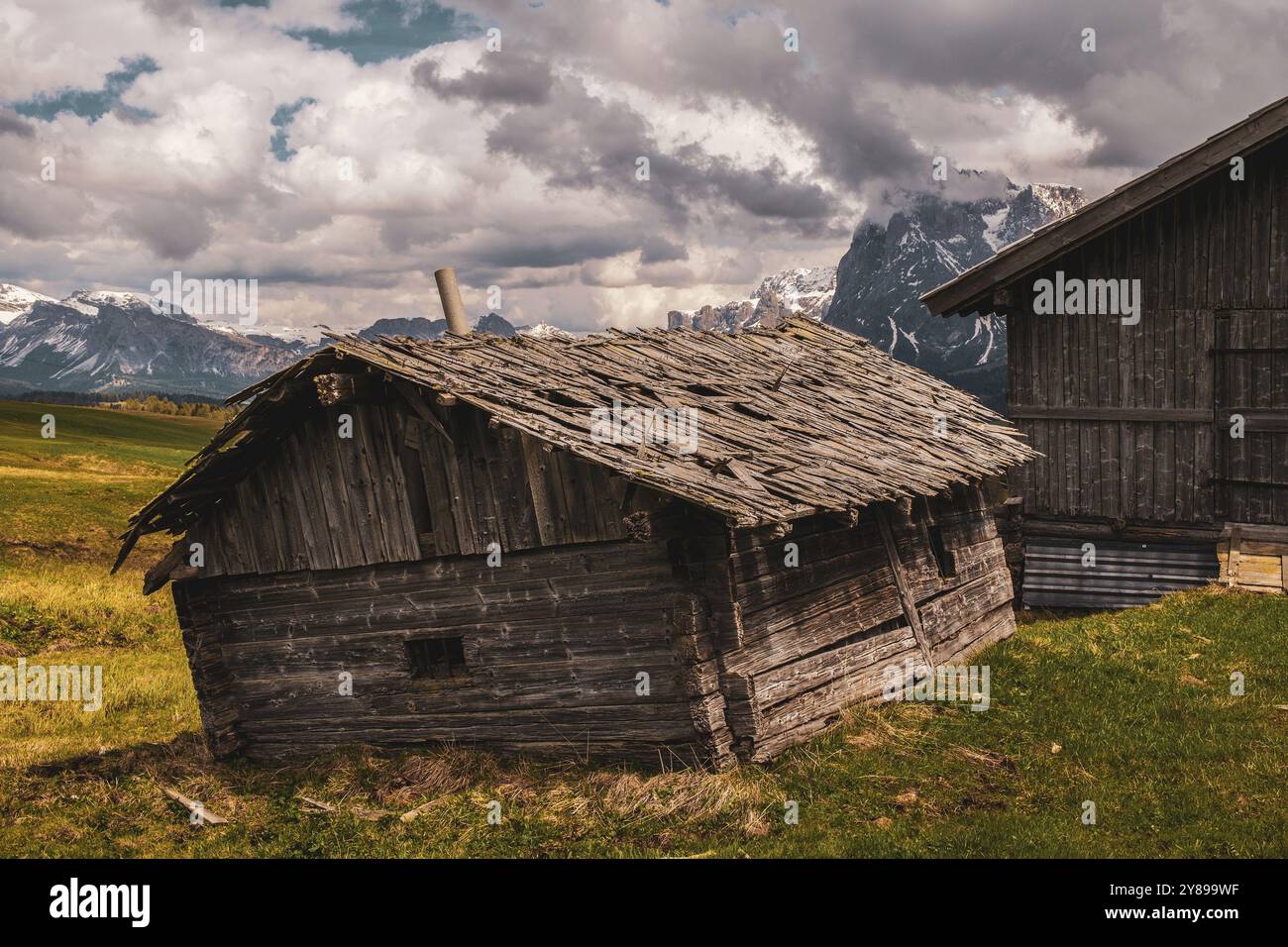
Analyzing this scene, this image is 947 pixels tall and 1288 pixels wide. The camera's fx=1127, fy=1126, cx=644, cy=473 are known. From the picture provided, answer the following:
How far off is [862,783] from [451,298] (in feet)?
27.8

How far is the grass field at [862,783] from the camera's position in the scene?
9.12 metres

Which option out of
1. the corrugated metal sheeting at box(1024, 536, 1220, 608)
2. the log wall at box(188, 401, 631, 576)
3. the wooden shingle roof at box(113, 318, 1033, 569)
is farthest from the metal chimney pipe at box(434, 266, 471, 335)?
the corrugated metal sheeting at box(1024, 536, 1220, 608)

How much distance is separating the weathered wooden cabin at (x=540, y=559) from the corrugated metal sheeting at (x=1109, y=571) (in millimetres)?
4896

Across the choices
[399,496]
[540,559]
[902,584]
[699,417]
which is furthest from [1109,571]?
[399,496]

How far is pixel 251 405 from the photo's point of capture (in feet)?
39.4

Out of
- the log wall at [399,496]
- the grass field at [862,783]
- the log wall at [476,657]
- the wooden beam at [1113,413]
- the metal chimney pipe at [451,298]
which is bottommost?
the grass field at [862,783]

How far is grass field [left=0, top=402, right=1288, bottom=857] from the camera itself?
9.12 meters

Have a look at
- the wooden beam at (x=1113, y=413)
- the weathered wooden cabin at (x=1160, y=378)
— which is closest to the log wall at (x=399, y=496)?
the weathered wooden cabin at (x=1160, y=378)

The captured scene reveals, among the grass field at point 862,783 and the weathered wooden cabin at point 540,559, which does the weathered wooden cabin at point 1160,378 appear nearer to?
the grass field at point 862,783

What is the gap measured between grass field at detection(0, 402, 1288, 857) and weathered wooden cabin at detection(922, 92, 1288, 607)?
2149 mm

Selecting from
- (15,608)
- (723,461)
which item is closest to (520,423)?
(723,461)

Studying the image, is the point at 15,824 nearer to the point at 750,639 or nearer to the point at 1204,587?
the point at 750,639

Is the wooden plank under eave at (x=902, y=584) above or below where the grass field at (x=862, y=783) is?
above

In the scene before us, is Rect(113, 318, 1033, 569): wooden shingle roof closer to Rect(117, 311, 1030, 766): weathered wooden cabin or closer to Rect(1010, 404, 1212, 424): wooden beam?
Rect(117, 311, 1030, 766): weathered wooden cabin
